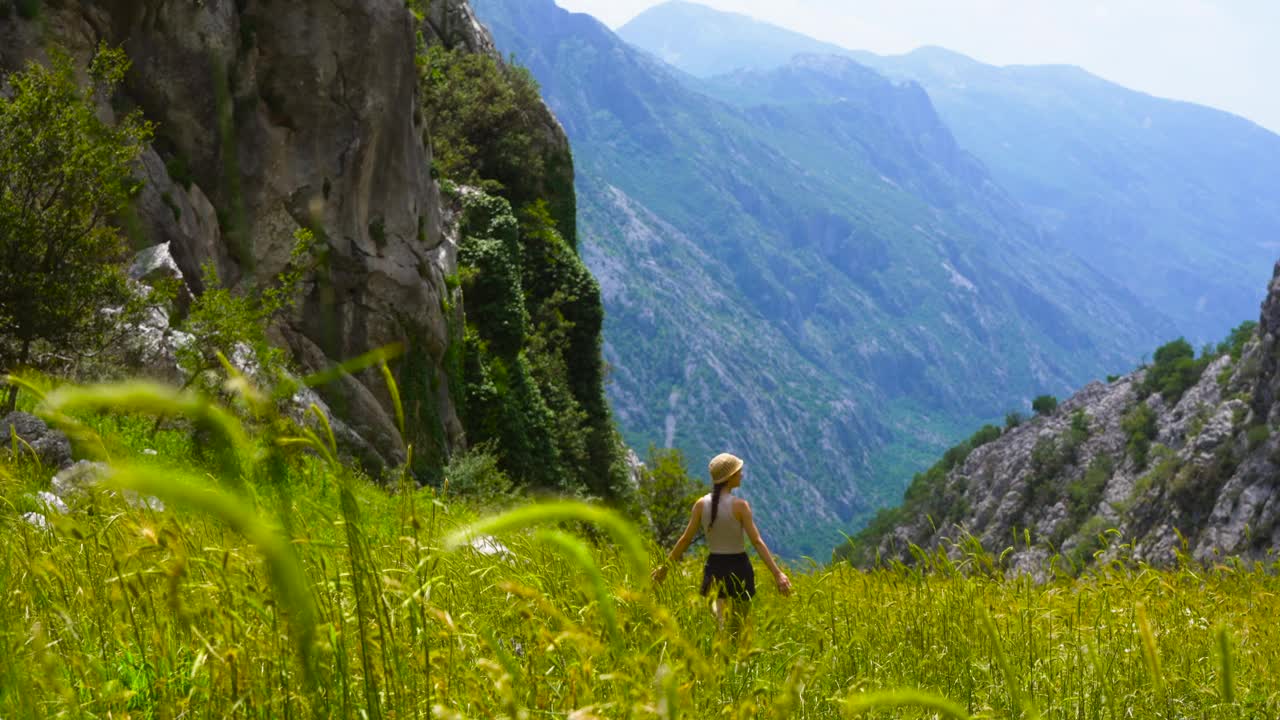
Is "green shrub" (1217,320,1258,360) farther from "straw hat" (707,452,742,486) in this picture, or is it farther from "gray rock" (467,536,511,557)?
"gray rock" (467,536,511,557)

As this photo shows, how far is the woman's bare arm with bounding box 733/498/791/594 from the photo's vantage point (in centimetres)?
595

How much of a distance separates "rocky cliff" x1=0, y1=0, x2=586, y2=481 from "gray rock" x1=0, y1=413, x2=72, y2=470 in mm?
9433

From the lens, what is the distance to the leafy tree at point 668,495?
174ft

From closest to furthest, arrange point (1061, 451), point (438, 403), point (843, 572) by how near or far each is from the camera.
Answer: point (843, 572) → point (438, 403) → point (1061, 451)

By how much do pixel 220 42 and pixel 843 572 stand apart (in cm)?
2102

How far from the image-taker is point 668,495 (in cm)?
5497

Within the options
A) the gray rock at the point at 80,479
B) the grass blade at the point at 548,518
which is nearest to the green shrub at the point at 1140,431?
the gray rock at the point at 80,479

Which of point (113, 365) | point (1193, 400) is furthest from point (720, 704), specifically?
point (1193, 400)

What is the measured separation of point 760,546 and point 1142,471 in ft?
259

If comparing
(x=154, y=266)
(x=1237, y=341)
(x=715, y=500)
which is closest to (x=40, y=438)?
(x=715, y=500)

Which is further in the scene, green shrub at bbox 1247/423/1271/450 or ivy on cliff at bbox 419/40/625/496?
green shrub at bbox 1247/423/1271/450

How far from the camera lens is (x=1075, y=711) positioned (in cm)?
357

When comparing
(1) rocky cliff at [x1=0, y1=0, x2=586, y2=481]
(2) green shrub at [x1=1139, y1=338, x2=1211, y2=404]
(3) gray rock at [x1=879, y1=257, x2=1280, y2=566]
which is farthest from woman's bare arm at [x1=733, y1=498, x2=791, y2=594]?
(2) green shrub at [x1=1139, y1=338, x2=1211, y2=404]

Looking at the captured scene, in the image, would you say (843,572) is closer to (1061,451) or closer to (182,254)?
(182,254)
